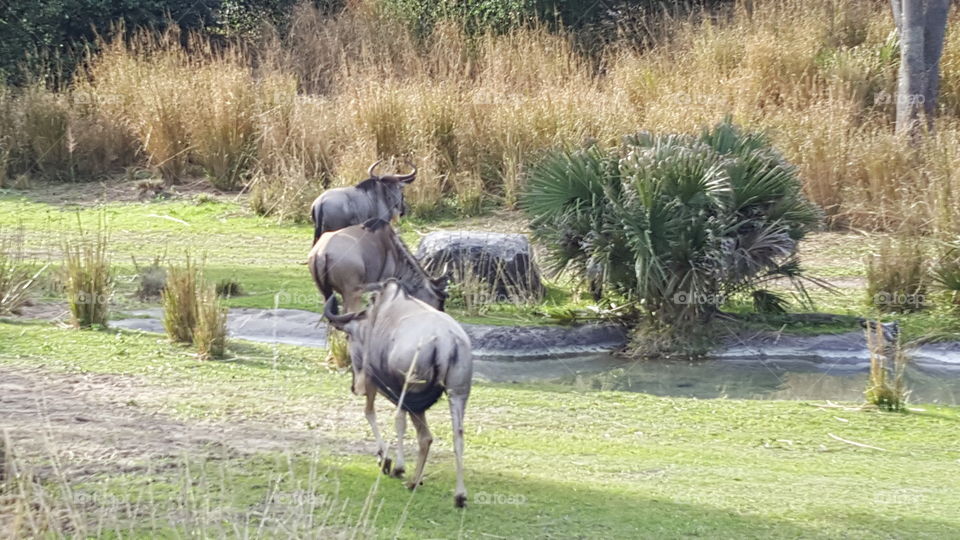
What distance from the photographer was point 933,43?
69.9 ft

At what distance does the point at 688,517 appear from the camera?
22.1 ft

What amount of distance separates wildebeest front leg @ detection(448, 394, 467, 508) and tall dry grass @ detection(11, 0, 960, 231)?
11579 millimetres

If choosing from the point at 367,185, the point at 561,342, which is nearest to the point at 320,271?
the point at 367,185

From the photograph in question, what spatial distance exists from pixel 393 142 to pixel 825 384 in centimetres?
1098

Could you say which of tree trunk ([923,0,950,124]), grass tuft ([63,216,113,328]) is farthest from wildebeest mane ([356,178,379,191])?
tree trunk ([923,0,950,124])

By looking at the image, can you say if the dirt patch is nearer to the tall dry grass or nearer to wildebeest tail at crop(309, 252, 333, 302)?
wildebeest tail at crop(309, 252, 333, 302)

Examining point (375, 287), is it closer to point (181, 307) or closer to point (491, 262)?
point (181, 307)

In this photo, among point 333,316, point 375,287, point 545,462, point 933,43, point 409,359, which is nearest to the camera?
point 409,359

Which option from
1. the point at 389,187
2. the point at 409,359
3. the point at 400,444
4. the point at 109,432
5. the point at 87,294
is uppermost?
the point at 389,187

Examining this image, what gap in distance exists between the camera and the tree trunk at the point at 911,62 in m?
20.5

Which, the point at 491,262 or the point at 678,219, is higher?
the point at 678,219

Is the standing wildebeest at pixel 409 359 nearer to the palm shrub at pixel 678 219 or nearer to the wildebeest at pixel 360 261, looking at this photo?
the wildebeest at pixel 360 261

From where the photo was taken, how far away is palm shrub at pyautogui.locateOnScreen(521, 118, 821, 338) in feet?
42.3

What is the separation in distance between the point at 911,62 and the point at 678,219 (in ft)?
31.9
